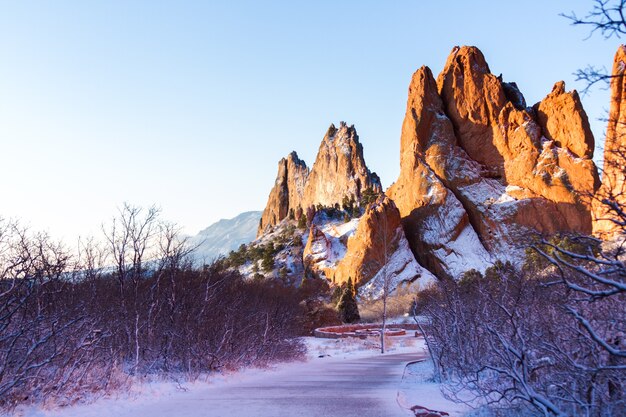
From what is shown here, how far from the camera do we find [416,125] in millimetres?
98312

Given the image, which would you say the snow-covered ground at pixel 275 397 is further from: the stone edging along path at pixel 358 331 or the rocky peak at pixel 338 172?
the rocky peak at pixel 338 172

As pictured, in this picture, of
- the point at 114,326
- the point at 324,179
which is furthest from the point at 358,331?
the point at 324,179

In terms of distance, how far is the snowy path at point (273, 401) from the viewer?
10.3 meters

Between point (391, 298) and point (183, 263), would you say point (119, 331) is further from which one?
point (391, 298)

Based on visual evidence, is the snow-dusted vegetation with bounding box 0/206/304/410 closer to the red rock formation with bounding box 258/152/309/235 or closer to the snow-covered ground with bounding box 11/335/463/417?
the snow-covered ground with bounding box 11/335/463/417

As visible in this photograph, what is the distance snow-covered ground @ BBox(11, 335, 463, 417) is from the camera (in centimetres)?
1034

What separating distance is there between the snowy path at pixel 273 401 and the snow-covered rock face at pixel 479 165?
66880 millimetres

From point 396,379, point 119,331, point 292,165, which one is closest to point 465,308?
point 396,379

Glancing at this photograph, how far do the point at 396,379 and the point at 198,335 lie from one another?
23.2 ft

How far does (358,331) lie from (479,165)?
60.5 metres

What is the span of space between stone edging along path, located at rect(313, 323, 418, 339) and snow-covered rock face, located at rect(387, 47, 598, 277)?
32.9 m

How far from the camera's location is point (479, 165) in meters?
95.0

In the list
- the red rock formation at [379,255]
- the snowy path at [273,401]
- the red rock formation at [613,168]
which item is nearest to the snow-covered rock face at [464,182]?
the red rock formation at [379,255]

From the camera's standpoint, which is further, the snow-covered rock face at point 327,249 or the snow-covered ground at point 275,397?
the snow-covered rock face at point 327,249
